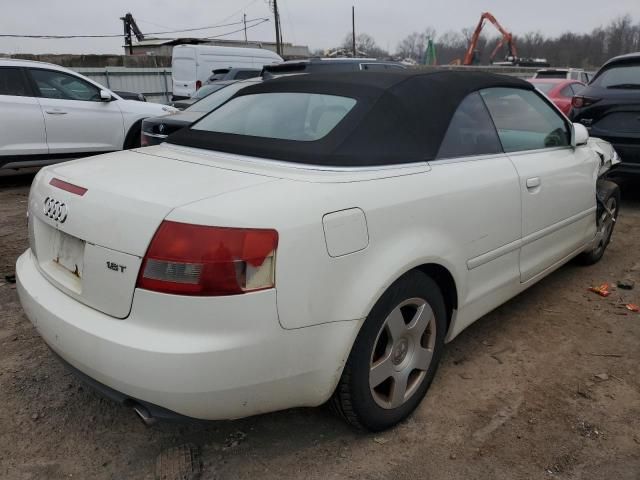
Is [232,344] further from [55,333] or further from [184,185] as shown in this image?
[55,333]

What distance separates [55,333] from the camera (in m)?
2.11

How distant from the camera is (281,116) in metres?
2.77

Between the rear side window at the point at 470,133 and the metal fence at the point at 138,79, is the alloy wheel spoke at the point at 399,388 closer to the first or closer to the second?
the rear side window at the point at 470,133

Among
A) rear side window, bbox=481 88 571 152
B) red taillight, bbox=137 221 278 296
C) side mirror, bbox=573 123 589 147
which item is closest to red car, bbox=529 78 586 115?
side mirror, bbox=573 123 589 147

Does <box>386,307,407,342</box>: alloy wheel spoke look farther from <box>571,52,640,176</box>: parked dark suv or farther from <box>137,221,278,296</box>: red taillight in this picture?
<box>571,52,640,176</box>: parked dark suv

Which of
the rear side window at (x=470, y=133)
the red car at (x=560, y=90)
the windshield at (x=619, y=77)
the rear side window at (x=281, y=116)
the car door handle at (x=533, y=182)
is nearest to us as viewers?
the rear side window at (x=281, y=116)

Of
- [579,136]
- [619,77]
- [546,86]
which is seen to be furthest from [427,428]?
[546,86]

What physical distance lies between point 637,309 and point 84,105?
706 centimetres

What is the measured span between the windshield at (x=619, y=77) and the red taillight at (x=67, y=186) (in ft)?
19.3

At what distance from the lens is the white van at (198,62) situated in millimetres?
16812

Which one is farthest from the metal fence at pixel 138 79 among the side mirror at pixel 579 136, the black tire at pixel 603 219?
the side mirror at pixel 579 136

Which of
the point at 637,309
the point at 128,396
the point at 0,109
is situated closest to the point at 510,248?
the point at 637,309

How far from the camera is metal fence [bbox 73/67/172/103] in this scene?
748 inches

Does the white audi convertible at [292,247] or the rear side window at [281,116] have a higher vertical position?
the rear side window at [281,116]
